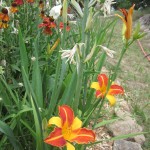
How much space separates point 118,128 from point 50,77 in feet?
3.15

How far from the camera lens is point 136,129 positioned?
2916mm

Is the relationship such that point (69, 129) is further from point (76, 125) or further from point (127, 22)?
point (127, 22)

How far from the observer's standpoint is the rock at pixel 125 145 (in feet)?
8.37

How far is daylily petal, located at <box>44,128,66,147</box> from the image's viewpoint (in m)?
1.32

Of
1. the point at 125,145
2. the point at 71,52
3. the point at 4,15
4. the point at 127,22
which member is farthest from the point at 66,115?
the point at 125,145

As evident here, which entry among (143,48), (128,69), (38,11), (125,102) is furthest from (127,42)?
(143,48)

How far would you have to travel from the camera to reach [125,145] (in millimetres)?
2580

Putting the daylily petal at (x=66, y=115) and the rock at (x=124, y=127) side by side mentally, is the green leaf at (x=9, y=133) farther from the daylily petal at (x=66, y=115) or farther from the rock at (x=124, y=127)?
the rock at (x=124, y=127)

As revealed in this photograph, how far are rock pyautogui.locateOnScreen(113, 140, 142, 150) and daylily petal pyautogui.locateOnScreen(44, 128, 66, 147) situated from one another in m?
1.28

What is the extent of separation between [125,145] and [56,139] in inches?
53.8

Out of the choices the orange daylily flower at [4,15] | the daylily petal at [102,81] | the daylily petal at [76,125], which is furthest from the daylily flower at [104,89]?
the orange daylily flower at [4,15]

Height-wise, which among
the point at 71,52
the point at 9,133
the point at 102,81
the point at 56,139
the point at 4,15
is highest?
the point at 4,15

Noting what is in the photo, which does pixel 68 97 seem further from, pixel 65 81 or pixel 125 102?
pixel 125 102

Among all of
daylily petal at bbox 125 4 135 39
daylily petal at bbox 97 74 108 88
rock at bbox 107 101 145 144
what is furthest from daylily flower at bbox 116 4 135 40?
rock at bbox 107 101 145 144
